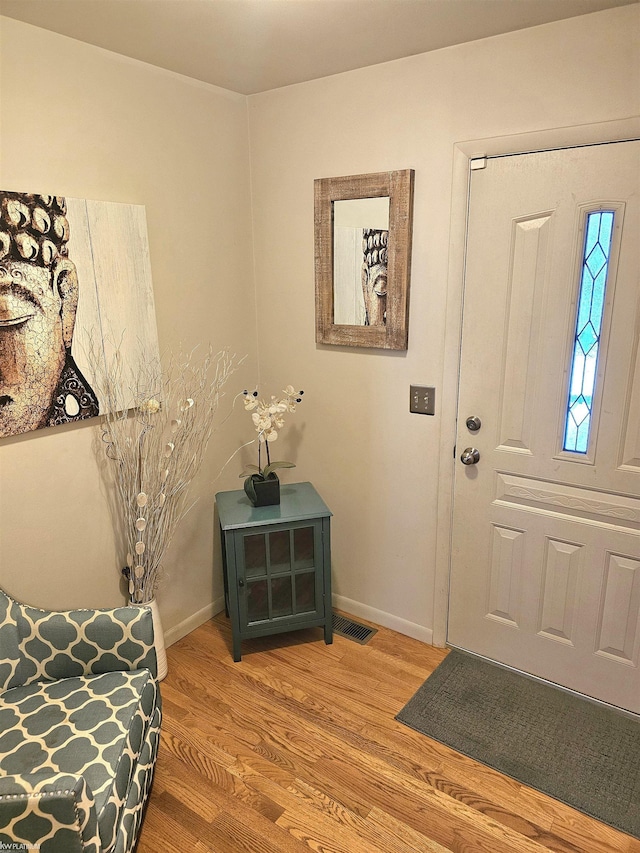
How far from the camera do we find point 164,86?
2285 millimetres

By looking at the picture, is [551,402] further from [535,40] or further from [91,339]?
[91,339]

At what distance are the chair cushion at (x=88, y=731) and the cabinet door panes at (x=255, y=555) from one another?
2.23 feet

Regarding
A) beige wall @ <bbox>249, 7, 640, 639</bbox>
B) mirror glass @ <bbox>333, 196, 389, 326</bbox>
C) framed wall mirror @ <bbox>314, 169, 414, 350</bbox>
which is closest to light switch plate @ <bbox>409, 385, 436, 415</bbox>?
beige wall @ <bbox>249, 7, 640, 639</bbox>

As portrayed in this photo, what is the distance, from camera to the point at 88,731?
1.67 m

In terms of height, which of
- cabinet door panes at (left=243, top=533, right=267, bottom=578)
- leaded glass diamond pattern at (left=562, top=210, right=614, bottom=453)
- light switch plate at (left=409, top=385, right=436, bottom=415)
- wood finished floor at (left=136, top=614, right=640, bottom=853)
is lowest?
wood finished floor at (left=136, top=614, right=640, bottom=853)

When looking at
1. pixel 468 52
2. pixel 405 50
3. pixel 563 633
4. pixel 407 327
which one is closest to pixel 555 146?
pixel 468 52

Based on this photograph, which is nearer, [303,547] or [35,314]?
[35,314]

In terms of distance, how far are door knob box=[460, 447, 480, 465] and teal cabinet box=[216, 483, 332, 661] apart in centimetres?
63

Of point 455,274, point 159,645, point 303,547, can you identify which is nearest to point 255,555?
point 303,547

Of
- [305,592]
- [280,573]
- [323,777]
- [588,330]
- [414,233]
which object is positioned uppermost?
[414,233]

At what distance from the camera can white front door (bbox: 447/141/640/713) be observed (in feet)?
6.46

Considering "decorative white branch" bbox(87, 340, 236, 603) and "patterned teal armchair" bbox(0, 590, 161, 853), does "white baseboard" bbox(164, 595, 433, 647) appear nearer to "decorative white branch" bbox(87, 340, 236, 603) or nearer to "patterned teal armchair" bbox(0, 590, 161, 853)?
"decorative white branch" bbox(87, 340, 236, 603)

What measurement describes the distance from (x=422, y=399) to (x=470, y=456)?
31 cm

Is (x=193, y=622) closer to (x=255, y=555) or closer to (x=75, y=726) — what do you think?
(x=255, y=555)
